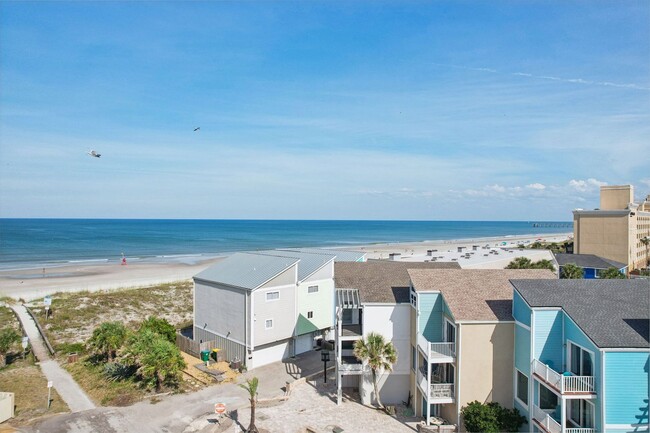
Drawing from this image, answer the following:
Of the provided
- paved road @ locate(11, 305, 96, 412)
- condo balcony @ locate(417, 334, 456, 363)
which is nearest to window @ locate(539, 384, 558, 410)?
condo balcony @ locate(417, 334, 456, 363)

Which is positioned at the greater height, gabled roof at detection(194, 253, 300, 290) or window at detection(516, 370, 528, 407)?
gabled roof at detection(194, 253, 300, 290)

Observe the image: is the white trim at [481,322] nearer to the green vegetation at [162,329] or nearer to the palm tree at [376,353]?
the palm tree at [376,353]

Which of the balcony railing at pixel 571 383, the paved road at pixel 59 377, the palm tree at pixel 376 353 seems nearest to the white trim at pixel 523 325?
the balcony railing at pixel 571 383

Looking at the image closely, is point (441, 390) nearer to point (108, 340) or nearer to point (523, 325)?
point (523, 325)

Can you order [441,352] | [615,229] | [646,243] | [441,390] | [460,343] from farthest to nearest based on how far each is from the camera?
1. [646,243]
2. [615,229]
3. [441,352]
4. [441,390]
5. [460,343]

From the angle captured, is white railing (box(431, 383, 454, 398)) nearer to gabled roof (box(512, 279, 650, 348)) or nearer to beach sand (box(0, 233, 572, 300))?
gabled roof (box(512, 279, 650, 348))

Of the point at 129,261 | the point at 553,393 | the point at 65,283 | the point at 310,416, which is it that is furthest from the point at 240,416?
the point at 129,261

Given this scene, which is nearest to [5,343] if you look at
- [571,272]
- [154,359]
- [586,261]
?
[154,359]
